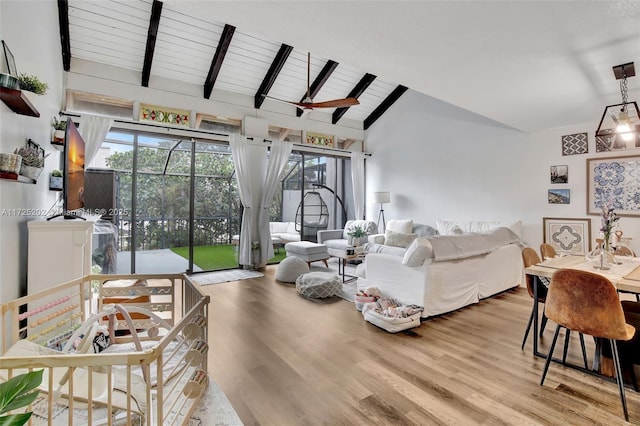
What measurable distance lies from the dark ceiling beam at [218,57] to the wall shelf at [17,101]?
3.18 metres

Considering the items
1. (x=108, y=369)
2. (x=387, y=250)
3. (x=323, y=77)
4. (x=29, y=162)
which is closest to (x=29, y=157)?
(x=29, y=162)

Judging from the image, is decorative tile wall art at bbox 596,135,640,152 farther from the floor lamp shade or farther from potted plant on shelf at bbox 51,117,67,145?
potted plant on shelf at bbox 51,117,67,145

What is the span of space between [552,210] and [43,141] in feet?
21.9

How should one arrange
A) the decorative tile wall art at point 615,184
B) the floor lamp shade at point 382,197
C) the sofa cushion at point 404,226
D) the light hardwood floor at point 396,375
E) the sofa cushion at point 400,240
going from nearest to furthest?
the light hardwood floor at point 396,375, the decorative tile wall art at point 615,184, the sofa cushion at point 400,240, the sofa cushion at point 404,226, the floor lamp shade at point 382,197

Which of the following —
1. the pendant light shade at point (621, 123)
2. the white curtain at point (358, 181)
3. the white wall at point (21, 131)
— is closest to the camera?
the white wall at point (21, 131)

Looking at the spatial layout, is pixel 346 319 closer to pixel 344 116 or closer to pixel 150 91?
pixel 150 91

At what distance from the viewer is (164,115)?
205 inches

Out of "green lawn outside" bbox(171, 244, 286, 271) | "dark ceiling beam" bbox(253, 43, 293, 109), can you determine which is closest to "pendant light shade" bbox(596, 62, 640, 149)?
"dark ceiling beam" bbox(253, 43, 293, 109)

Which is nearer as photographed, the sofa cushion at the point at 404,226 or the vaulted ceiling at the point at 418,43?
the vaulted ceiling at the point at 418,43

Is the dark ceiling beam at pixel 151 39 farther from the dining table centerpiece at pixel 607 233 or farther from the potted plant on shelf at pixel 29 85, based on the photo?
the dining table centerpiece at pixel 607 233

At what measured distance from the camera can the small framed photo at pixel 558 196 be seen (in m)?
→ 4.63

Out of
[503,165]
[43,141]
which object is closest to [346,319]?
[43,141]

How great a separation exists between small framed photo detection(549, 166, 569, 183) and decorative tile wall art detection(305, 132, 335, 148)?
14.3 ft

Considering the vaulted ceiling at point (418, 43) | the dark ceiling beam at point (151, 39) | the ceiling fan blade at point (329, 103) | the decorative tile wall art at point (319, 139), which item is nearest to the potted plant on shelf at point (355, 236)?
the ceiling fan blade at point (329, 103)
